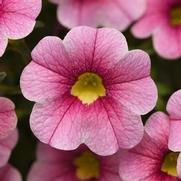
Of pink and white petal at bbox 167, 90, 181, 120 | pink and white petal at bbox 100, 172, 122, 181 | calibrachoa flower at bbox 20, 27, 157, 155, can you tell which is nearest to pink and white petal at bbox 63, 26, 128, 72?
calibrachoa flower at bbox 20, 27, 157, 155

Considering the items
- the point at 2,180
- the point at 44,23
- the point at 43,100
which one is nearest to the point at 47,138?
the point at 43,100

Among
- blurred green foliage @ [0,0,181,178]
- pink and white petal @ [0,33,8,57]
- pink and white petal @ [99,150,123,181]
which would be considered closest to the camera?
pink and white petal @ [0,33,8,57]

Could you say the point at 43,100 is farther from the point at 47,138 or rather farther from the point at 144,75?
the point at 144,75

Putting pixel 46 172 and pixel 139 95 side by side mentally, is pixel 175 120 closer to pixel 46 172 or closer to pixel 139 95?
pixel 139 95

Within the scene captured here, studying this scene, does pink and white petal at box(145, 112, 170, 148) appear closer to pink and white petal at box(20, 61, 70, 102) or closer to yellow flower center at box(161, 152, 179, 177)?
yellow flower center at box(161, 152, 179, 177)

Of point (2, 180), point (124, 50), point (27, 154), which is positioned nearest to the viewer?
point (124, 50)

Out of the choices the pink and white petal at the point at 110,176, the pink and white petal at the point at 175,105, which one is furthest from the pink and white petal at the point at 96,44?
the pink and white petal at the point at 110,176
